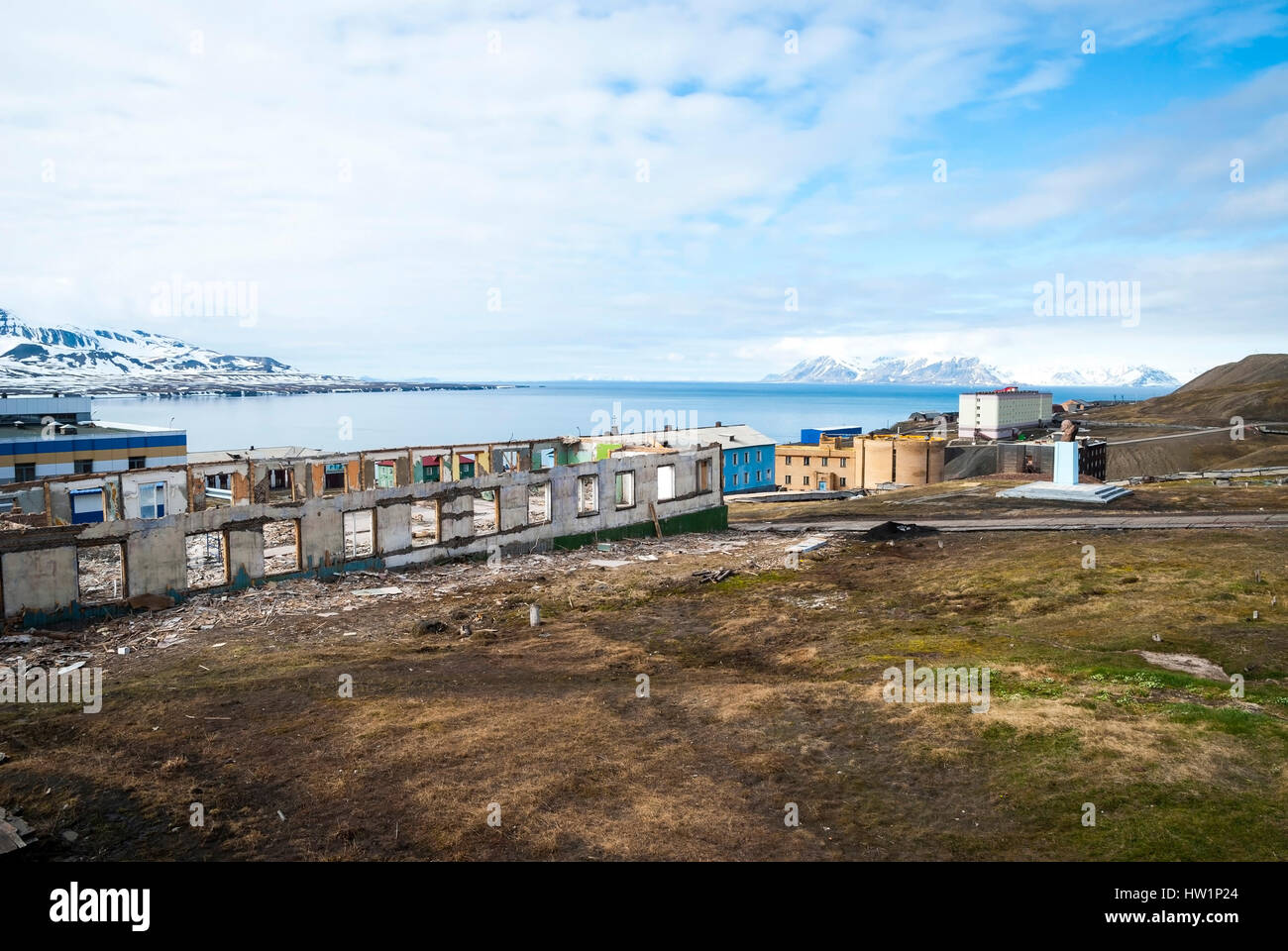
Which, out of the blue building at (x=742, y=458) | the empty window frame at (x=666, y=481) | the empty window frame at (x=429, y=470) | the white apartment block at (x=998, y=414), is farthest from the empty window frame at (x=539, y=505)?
the white apartment block at (x=998, y=414)

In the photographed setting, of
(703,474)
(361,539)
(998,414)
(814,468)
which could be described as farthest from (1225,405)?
(361,539)

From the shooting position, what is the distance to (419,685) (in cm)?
1493

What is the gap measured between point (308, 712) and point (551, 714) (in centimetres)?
409

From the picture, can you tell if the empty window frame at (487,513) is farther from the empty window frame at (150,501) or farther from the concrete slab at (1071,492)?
the concrete slab at (1071,492)

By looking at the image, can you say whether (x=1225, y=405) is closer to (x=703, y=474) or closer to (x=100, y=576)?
(x=703, y=474)

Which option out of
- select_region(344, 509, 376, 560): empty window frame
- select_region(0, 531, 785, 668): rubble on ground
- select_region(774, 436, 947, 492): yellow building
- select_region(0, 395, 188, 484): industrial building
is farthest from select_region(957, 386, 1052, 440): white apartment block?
select_region(0, 395, 188, 484): industrial building

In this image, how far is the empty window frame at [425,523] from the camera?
27333 millimetres

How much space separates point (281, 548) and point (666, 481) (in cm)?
→ 1574

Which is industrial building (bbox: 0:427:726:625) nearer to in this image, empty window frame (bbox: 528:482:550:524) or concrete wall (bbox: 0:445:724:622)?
concrete wall (bbox: 0:445:724:622)

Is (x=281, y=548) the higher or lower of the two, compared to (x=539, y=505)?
lower

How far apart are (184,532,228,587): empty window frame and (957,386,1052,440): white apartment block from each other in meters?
86.3

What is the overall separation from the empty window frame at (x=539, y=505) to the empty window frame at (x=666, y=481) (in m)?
5.04

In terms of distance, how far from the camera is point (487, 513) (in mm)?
35656

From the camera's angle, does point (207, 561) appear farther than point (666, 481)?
No
